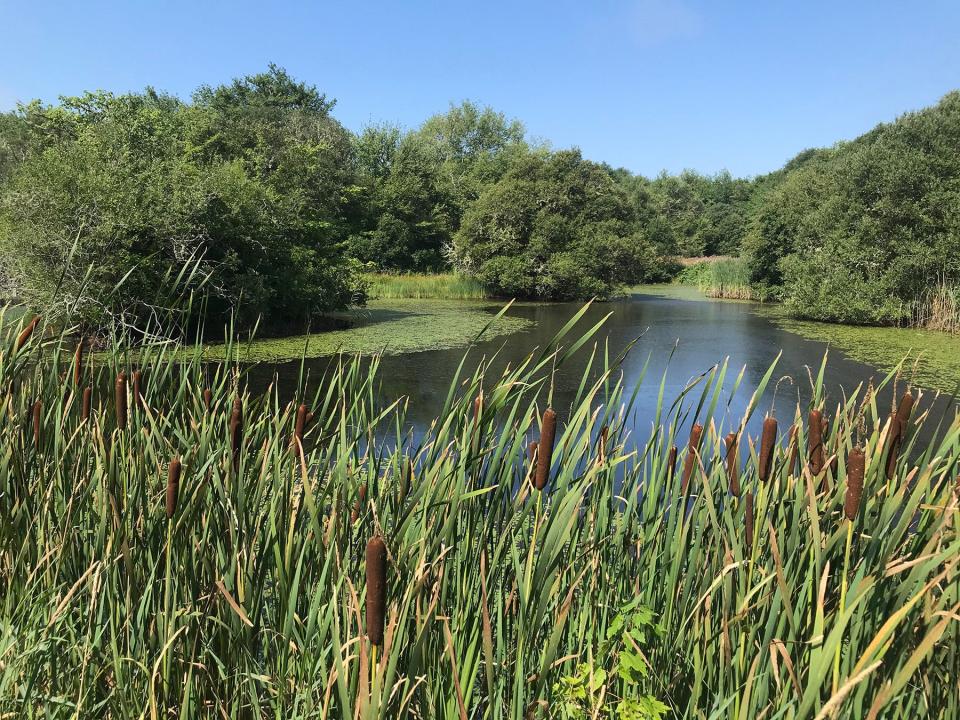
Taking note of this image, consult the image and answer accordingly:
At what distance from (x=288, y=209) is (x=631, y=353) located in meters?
6.25

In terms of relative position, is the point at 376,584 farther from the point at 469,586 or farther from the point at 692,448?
the point at 692,448

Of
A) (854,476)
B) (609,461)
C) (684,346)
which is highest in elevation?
(854,476)

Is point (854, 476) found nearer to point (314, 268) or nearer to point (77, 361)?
point (77, 361)

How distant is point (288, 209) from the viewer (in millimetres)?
11727

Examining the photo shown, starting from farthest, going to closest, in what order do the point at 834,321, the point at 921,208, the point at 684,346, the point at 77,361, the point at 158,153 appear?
the point at 834,321
the point at 921,208
the point at 684,346
the point at 158,153
the point at 77,361

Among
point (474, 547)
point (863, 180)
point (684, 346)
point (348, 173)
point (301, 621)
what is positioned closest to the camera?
point (301, 621)

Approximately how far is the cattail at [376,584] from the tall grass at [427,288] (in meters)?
19.4

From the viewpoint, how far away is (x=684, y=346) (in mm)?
11547

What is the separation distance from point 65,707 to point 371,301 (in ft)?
57.7

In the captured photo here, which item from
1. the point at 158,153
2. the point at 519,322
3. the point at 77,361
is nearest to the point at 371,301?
the point at 519,322

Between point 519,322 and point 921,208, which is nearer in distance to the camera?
point 921,208

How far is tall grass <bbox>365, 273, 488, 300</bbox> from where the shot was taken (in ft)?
66.3

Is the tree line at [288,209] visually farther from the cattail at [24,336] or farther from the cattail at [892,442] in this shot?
the cattail at [892,442]

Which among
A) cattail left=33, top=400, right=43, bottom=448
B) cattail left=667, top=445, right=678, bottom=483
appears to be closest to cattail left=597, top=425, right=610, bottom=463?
cattail left=667, top=445, right=678, bottom=483
